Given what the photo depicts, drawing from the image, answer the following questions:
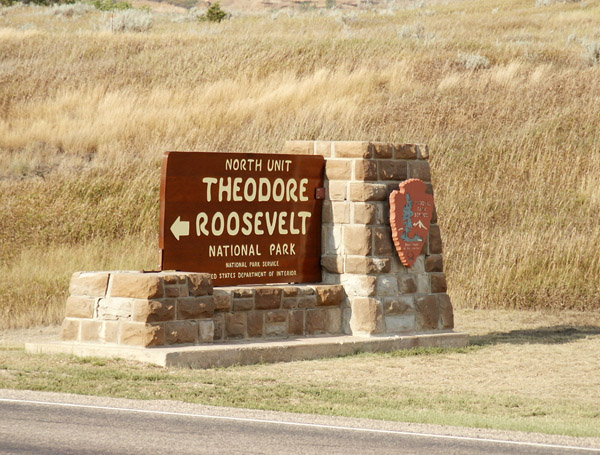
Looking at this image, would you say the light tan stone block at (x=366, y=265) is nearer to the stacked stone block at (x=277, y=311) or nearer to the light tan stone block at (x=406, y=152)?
the stacked stone block at (x=277, y=311)

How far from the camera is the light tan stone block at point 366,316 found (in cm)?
1238

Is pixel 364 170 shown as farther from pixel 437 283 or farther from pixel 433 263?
pixel 437 283

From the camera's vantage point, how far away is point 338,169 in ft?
41.5

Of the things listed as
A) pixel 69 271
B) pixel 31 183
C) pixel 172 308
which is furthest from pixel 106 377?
pixel 31 183

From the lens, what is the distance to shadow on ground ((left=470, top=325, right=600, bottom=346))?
534 inches

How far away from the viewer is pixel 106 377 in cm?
948

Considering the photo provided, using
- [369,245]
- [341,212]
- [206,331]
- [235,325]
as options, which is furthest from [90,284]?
[369,245]

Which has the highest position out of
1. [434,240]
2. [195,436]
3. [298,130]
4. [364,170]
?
[298,130]

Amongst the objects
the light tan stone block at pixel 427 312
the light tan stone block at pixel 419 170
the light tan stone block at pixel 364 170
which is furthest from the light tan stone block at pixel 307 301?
the light tan stone block at pixel 419 170

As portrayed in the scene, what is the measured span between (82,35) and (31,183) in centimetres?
1187

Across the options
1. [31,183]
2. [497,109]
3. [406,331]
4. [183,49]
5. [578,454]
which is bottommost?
[578,454]

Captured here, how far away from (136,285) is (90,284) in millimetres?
627

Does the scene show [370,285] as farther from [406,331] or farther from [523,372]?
[523,372]

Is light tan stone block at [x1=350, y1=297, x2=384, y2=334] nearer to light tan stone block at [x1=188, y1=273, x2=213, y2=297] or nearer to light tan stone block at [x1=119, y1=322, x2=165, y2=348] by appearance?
light tan stone block at [x1=188, y1=273, x2=213, y2=297]
